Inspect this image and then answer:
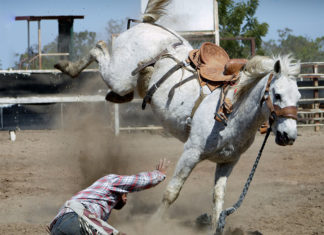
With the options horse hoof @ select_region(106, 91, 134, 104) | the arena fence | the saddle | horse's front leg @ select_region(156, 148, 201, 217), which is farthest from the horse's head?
the arena fence

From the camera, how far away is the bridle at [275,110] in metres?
3.99

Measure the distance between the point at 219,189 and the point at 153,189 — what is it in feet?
7.25

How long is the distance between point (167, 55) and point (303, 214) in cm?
236

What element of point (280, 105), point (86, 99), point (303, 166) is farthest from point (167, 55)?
point (86, 99)

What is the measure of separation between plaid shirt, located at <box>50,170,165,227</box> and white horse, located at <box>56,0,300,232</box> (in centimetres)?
109

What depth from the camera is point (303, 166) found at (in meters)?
8.62

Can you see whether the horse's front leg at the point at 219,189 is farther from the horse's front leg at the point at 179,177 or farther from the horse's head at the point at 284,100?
the horse's head at the point at 284,100

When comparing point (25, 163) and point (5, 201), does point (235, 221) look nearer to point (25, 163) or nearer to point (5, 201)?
point (5, 201)

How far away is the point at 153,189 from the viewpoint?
7004mm

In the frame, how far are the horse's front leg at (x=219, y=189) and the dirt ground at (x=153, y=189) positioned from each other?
0.22 meters

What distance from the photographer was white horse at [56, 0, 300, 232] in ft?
13.6

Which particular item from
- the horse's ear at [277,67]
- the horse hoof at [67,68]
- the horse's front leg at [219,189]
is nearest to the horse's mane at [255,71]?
the horse's ear at [277,67]

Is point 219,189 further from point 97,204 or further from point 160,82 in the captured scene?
point 97,204

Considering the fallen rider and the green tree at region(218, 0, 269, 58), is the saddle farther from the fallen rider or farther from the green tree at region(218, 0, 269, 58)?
the green tree at region(218, 0, 269, 58)
